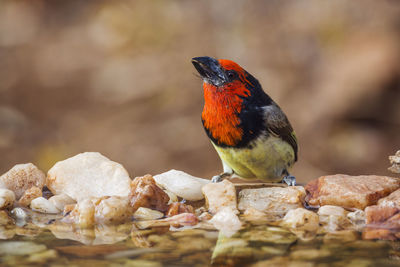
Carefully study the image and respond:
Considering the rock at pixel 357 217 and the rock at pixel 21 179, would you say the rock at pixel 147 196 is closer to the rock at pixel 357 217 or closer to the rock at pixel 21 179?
the rock at pixel 21 179

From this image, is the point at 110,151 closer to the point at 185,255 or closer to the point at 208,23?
the point at 208,23

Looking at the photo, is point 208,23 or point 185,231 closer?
point 185,231

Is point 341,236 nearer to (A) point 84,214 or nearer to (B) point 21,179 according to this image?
(A) point 84,214

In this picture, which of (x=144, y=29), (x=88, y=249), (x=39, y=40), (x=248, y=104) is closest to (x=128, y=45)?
(x=144, y=29)

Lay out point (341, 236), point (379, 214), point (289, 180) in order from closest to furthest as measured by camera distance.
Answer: point (341, 236) < point (379, 214) < point (289, 180)

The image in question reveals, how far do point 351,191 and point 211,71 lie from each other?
0.79 meters

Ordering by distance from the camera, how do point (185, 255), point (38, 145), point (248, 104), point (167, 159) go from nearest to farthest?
point (185, 255) → point (248, 104) → point (167, 159) → point (38, 145)

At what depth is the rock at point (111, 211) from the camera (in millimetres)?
2059

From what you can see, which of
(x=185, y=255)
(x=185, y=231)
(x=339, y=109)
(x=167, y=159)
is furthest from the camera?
(x=167, y=159)

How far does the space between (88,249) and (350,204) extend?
3.59 ft

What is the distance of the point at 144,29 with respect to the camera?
7164 millimetres

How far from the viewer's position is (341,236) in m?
1.81

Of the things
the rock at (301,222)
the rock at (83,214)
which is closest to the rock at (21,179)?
the rock at (83,214)

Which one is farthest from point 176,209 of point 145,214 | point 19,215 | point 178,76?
point 178,76
